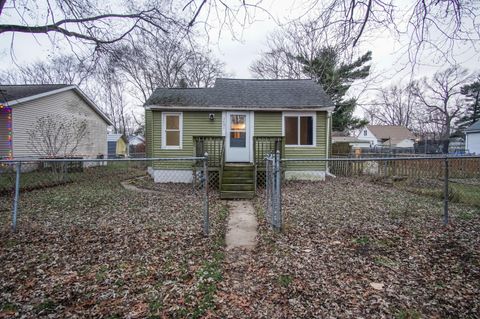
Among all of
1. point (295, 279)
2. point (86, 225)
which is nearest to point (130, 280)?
point (295, 279)

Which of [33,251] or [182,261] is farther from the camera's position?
[33,251]

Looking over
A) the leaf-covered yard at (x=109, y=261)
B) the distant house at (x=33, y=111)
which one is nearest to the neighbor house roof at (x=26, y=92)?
the distant house at (x=33, y=111)

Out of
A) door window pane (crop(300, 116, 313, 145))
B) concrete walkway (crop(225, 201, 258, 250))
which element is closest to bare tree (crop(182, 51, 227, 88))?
door window pane (crop(300, 116, 313, 145))

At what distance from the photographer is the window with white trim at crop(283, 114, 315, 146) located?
1098 centimetres

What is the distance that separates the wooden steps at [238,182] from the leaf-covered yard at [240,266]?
194 cm

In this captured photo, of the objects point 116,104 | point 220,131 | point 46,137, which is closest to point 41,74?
point 116,104

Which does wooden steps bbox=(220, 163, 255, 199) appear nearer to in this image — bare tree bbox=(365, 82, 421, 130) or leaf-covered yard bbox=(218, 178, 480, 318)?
leaf-covered yard bbox=(218, 178, 480, 318)

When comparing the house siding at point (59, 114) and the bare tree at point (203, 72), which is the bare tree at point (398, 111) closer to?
the bare tree at point (203, 72)

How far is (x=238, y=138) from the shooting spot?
11.0 m

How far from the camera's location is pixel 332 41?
14.3 feet

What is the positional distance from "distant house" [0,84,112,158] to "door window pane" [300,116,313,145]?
11.6 metres

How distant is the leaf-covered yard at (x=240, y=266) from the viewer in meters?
2.65

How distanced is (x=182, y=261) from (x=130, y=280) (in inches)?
28.9

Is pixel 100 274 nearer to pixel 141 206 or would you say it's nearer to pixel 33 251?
pixel 33 251
